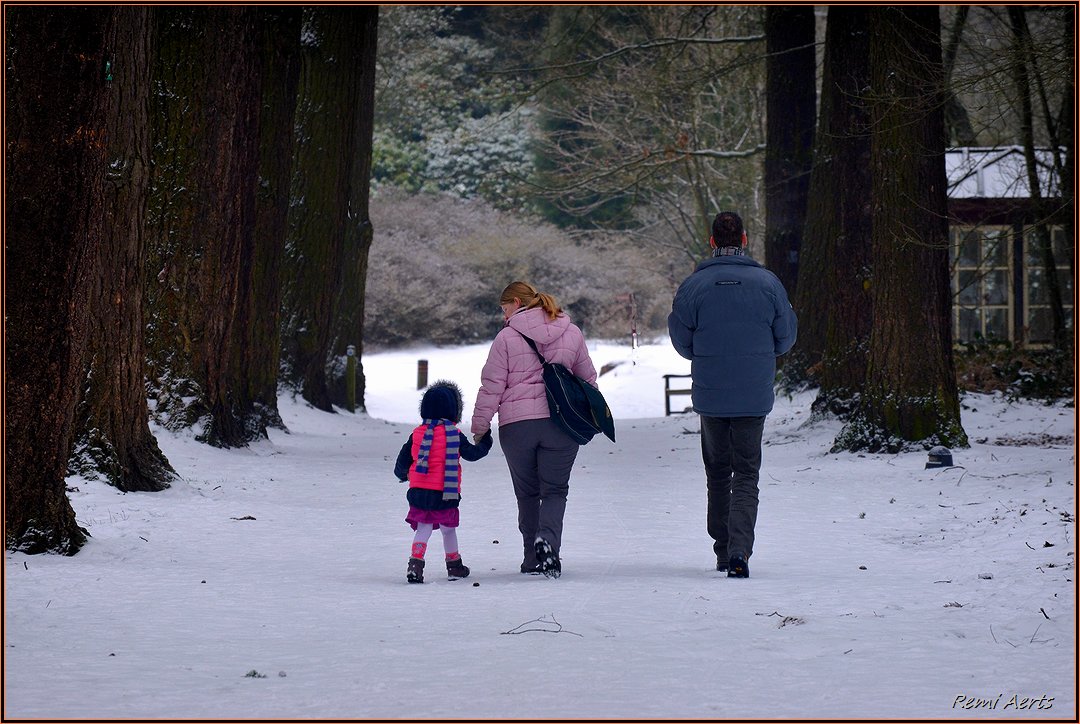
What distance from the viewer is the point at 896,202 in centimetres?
1275

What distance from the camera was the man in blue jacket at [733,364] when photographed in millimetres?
7238

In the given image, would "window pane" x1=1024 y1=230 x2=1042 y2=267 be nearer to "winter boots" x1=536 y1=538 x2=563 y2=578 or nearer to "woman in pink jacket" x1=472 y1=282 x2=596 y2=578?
"woman in pink jacket" x1=472 y1=282 x2=596 y2=578

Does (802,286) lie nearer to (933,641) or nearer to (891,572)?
(891,572)

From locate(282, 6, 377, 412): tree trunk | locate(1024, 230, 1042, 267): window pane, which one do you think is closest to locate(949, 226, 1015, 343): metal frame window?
locate(1024, 230, 1042, 267): window pane

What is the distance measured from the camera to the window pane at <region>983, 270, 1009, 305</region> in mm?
26906

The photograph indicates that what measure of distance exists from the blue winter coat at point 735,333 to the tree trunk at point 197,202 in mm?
6330

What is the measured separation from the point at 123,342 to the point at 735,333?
188 inches

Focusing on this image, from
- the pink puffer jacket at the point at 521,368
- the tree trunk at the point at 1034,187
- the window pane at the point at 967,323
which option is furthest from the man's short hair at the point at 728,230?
the window pane at the point at 967,323

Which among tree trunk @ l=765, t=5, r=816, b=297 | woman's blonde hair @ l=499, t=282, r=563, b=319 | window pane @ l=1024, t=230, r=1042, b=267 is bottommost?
woman's blonde hair @ l=499, t=282, r=563, b=319

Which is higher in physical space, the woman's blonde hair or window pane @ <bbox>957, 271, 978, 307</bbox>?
window pane @ <bbox>957, 271, 978, 307</bbox>

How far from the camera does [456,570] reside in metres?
7.21

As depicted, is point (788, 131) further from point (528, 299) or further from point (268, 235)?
point (528, 299)

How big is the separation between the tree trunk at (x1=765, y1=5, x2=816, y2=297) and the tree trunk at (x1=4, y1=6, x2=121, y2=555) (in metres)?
14.8

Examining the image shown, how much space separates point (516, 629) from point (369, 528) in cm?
379
